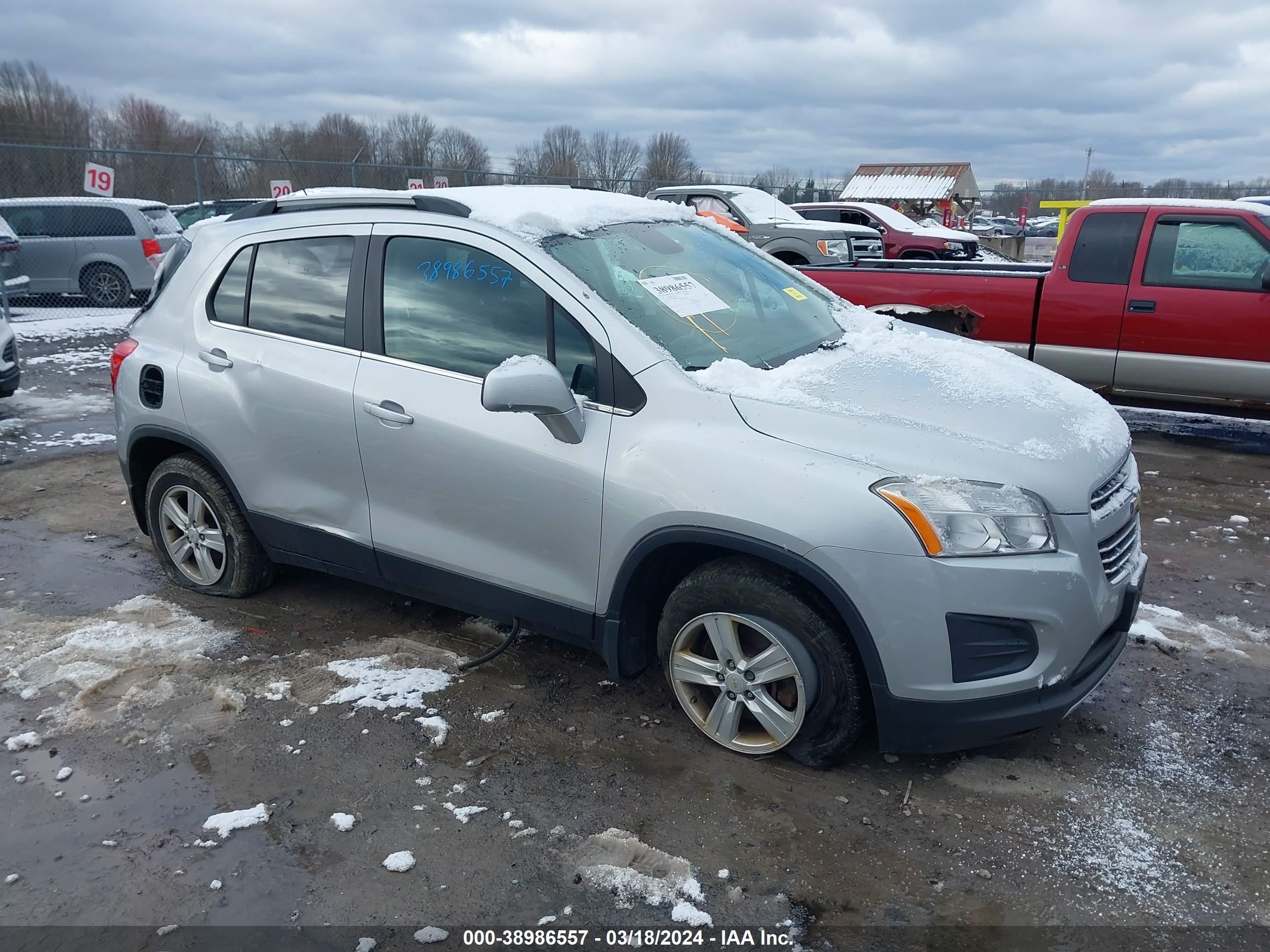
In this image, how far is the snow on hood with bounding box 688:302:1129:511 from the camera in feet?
A: 9.46

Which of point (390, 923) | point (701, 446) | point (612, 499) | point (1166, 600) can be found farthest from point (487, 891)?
point (1166, 600)

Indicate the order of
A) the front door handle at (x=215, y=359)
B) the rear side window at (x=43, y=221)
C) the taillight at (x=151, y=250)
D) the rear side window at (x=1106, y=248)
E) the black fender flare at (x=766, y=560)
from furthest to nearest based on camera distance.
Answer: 1. the taillight at (x=151, y=250)
2. the rear side window at (x=43, y=221)
3. the rear side window at (x=1106, y=248)
4. the front door handle at (x=215, y=359)
5. the black fender flare at (x=766, y=560)

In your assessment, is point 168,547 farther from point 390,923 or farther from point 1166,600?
point 1166,600

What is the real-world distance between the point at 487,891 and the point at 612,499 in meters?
1.25

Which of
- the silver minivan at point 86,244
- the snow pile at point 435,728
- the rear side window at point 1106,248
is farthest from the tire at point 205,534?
the silver minivan at point 86,244

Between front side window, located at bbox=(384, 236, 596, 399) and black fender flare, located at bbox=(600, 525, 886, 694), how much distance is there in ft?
1.87

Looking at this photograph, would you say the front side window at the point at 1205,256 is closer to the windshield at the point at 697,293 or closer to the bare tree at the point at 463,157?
the windshield at the point at 697,293

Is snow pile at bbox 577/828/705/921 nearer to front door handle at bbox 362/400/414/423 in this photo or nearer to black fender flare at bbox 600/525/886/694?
black fender flare at bbox 600/525/886/694

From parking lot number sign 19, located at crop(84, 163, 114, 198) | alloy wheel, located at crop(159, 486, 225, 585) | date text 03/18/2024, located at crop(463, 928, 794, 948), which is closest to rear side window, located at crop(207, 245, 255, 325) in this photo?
alloy wheel, located at crop(159, 486, 225, 585)

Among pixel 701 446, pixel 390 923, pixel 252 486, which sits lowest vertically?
pixel 390 923

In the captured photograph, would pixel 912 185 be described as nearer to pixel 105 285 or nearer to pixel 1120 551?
pixel 105 285

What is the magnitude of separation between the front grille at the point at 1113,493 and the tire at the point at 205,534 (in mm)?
3598

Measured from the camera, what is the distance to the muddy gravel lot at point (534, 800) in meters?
2.65

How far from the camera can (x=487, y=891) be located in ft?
8.95
